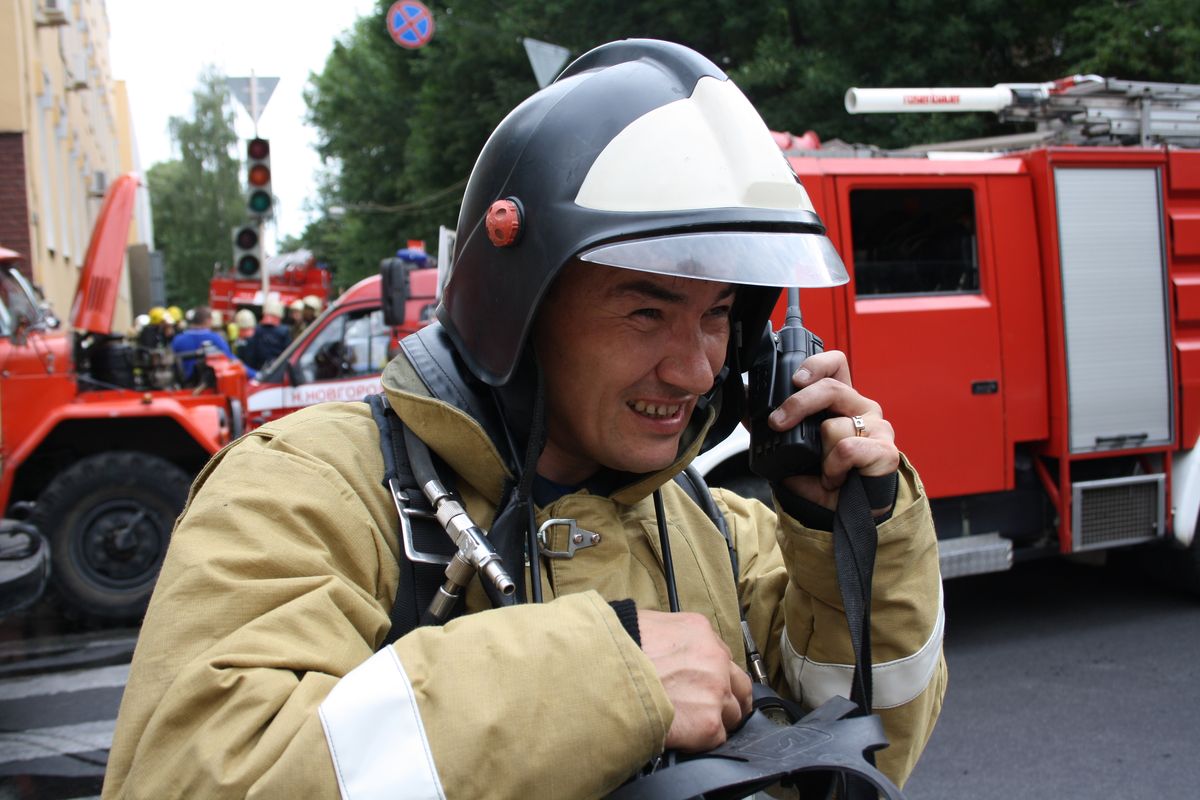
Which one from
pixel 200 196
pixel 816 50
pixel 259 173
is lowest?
pixel 259 173

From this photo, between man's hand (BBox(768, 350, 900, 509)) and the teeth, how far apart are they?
0.56ft

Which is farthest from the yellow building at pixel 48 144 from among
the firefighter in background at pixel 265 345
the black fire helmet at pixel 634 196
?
the black fire helmet at pixel 634 196

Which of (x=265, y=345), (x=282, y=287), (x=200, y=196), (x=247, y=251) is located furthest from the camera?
(x=200, y=196)

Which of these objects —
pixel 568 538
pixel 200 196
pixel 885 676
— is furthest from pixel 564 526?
pixel 200 196

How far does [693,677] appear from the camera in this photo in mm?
1292

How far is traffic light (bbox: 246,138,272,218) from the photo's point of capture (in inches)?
430

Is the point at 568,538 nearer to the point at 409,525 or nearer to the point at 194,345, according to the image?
the point at 409,525

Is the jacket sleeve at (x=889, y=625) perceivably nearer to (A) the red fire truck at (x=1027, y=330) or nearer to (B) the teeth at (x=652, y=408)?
(B) the teeth at (x=652, y=408)

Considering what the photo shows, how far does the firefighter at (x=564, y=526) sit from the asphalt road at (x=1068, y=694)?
2.86 meters

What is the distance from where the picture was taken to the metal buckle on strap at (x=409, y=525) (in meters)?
1.39

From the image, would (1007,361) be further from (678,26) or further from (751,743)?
(678,26)

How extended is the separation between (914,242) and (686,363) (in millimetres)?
4391

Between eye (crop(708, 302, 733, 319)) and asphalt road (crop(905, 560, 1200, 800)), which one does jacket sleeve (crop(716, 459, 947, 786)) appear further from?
asphalt road (crop(905, 560, 1200, 800))

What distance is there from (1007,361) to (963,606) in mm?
1832
